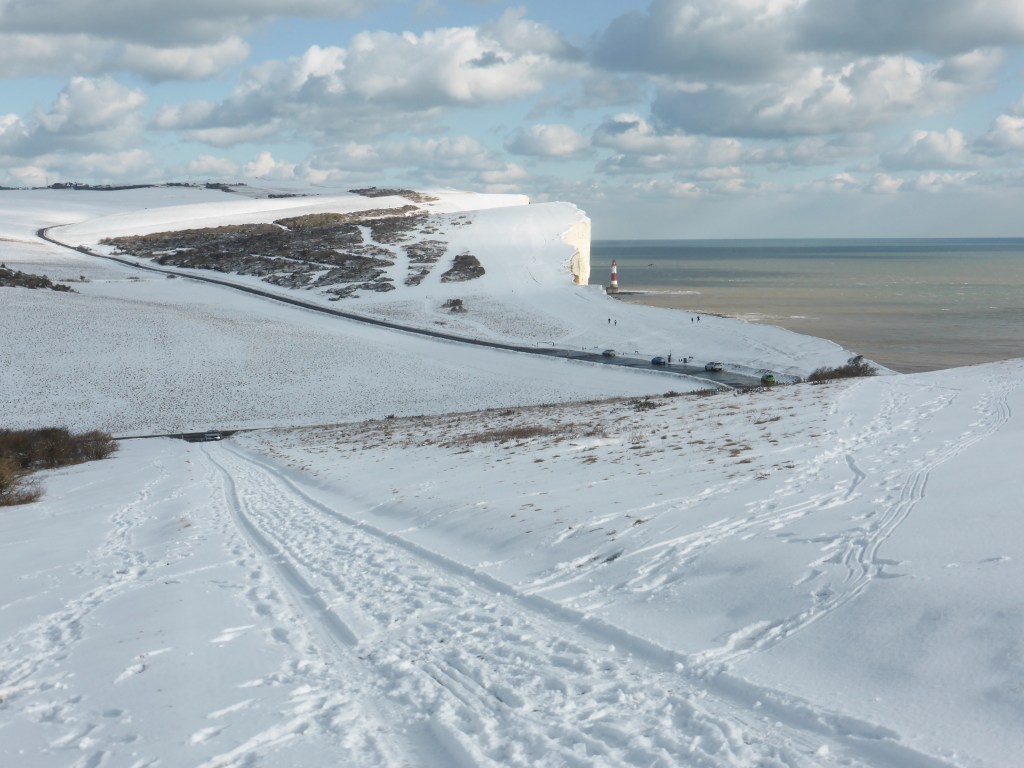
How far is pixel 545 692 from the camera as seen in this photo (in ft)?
19.5

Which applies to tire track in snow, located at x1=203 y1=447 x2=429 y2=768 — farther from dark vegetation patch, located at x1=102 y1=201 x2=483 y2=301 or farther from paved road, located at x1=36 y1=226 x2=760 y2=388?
dark vegetation patch, located at x1=102 y1=201 x2=483 y2=301

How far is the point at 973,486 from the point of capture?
9.62 m

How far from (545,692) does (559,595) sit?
216cm

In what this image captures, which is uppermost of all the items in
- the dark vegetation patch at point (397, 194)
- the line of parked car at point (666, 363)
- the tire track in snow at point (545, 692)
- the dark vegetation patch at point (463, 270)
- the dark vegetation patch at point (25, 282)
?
the dark vegetation patch at point (397, 194)

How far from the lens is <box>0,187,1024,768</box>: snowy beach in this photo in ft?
17.5

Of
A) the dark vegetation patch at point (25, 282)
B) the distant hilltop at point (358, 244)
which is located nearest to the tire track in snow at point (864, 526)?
the distant hilltop at point (358, 244)

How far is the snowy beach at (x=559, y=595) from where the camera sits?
5.34 m

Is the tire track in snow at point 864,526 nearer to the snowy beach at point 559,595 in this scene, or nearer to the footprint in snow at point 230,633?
the snowy beach at point 559,595

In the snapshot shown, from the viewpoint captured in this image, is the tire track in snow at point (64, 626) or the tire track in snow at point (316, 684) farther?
the tire track in snow at point (64, 626)

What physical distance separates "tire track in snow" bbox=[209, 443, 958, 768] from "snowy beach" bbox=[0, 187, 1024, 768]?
0.09 ft

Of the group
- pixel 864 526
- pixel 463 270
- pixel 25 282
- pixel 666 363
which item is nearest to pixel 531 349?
pixel 666 363

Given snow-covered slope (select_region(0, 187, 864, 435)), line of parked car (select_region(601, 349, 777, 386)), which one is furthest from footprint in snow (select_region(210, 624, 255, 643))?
line of parked car (select_region(601, 349, 777, 386))

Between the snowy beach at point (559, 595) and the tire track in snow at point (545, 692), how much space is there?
0.09 feet

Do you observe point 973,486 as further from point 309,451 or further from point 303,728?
point 309,451
